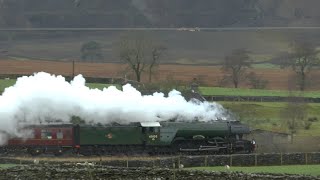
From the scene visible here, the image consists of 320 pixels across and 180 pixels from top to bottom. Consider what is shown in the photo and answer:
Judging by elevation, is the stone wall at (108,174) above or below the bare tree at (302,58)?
below

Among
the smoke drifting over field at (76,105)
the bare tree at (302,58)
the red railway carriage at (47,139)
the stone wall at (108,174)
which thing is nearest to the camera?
the stone wall at (108,174)

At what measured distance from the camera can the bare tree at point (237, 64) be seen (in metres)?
99.5

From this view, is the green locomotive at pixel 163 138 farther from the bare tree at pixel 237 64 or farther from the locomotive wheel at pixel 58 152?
the bare tree at pixel 237 64

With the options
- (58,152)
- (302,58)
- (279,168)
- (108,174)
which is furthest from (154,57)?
(108,174)

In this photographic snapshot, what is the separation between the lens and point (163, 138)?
4875 cm

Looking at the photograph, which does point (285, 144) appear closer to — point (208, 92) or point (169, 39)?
point (208, 92)

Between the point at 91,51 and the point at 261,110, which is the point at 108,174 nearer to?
the point at 261,110

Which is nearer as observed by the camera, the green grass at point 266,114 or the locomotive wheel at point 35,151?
the locomotive wheel at point 35,151

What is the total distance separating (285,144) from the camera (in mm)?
56406

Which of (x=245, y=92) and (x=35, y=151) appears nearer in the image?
(x=35, y=151)

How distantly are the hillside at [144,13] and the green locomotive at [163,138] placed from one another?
2271 inches

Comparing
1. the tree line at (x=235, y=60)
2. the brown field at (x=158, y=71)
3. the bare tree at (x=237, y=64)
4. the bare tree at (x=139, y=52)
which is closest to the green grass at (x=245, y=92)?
the tree line at (x=235, y=60)

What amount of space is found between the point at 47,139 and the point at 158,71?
60768 mm

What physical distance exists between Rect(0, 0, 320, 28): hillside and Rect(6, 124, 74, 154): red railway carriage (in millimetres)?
63650
